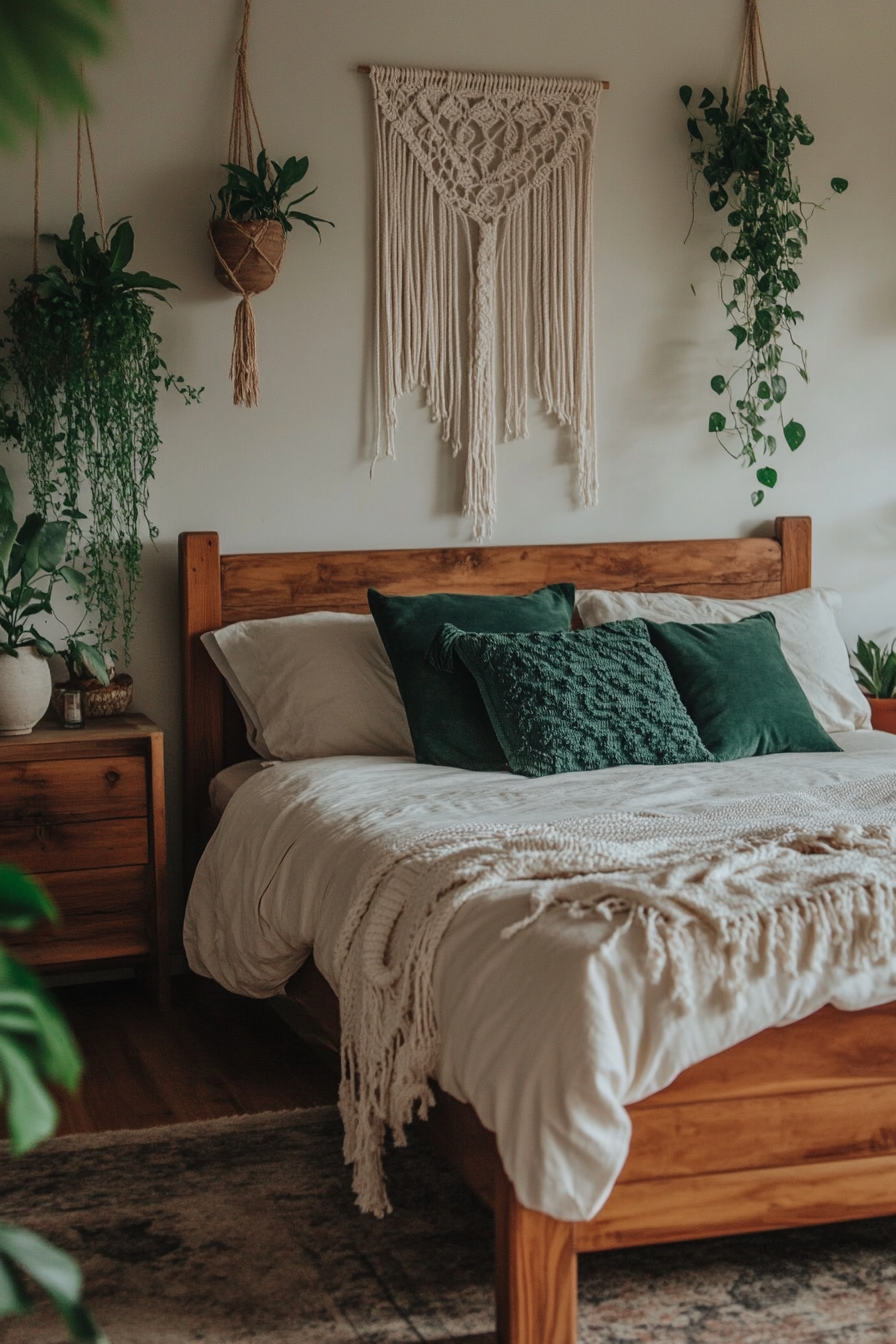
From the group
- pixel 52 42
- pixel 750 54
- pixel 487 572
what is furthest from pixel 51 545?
pixel 52 42

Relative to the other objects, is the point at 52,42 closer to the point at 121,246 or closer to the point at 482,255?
the point at 121,246

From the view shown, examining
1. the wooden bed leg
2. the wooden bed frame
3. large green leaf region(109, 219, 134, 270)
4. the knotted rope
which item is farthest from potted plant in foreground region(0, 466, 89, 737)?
the wooden bed leg

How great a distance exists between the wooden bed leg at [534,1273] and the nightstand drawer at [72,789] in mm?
1627

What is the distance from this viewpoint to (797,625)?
353cm

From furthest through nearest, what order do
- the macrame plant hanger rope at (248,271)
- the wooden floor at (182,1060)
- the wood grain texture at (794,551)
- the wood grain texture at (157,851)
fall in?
the wood grain texture at (794,551) → the macrame plant hanger rope at (248,271) → the wood grain texture at (157,851) → the wooden floor at (182,1060)

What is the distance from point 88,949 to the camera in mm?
2979

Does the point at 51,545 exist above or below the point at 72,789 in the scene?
above

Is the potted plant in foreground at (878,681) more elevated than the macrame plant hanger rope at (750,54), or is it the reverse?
the macrame plant hanger rope at (750,54)

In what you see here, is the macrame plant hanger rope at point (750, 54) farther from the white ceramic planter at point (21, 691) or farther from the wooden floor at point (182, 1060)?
the wooden floor at point (182, 1060)

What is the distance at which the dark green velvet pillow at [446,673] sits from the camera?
290cm

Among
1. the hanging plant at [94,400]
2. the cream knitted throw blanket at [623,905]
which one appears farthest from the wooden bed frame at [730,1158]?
the hanging plant at [94,400]

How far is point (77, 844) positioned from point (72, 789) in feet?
0.40

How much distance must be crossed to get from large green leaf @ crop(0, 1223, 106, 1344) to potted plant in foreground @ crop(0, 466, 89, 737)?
2.50m

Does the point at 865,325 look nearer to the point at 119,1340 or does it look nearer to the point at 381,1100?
the point at 381,1100
